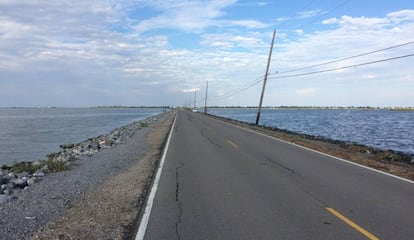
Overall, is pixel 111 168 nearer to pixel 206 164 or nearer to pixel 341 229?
pixel 206 164

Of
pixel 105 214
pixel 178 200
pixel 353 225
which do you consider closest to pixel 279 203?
pixel 353 225

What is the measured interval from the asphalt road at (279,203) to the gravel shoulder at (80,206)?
597mm

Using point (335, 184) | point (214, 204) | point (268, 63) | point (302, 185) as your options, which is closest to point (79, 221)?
point (214, 204)

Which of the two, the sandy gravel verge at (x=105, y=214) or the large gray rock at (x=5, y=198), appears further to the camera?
the large gray rock at (x=5, y=198)

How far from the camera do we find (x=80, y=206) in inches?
308

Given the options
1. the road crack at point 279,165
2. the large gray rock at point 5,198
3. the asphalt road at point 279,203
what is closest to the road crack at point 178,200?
the asphalt road at point 279,203

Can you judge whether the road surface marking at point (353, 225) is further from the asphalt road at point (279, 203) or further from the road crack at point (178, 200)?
the road crack at point (178, 200)

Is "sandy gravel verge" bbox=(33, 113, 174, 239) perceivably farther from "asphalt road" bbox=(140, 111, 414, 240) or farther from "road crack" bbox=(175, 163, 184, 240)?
"road crack" bbox=(175, 163, 184, 240)

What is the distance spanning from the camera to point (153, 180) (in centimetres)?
1059

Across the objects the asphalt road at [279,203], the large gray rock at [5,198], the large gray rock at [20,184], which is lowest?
the large gray rock at [20,184]

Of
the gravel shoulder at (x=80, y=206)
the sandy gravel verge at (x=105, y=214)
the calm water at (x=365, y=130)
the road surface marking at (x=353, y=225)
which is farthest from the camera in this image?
the calm water at (x=365, y=130)

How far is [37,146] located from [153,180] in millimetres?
26884

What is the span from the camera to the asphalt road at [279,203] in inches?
233

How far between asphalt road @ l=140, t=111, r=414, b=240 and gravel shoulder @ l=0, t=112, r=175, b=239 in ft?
1.96
